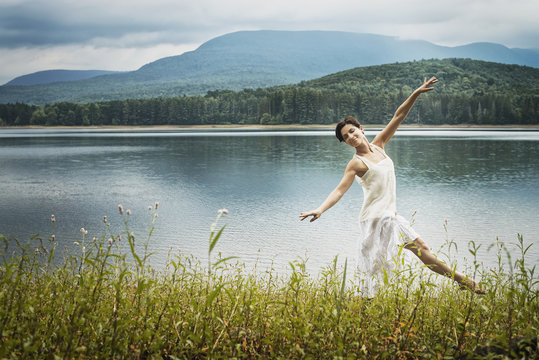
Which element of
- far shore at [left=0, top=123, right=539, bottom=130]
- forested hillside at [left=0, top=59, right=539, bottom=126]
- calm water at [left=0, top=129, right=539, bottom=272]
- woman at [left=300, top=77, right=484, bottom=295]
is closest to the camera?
woman at [left=300, top=77, right=484, bottom=295]

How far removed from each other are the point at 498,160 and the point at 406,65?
466 feet

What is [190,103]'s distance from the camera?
437 ft

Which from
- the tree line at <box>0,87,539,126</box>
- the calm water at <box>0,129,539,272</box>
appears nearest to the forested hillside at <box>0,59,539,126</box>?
the tree line at <box>0,87,539,126</box>

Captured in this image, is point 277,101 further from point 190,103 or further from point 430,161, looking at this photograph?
point 430,161

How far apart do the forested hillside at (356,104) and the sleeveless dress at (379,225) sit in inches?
4403

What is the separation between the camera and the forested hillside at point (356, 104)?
110188 millimetres

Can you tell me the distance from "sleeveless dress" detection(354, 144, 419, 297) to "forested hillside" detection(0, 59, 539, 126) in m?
112

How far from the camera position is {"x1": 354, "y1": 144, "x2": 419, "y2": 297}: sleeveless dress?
497 cm

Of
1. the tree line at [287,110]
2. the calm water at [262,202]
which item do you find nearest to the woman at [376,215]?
the calm water at [262,202]

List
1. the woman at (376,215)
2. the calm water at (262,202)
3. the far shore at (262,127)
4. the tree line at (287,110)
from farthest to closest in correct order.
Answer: the far shore at (262,127) < the tree line at (287,110) < the calm water at (262,202) < the woman at (376,215)

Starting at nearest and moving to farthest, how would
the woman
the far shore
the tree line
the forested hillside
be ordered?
1. the woman
2. the tree line
3. the far shore
4. the forested hillside

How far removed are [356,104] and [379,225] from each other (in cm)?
12100

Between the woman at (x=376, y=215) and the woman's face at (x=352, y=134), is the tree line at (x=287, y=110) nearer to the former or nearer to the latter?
the woman at (x=376, y=215)

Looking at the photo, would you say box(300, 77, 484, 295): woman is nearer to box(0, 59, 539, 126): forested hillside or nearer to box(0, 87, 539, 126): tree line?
box(0, 87, 539, 126): tree line
